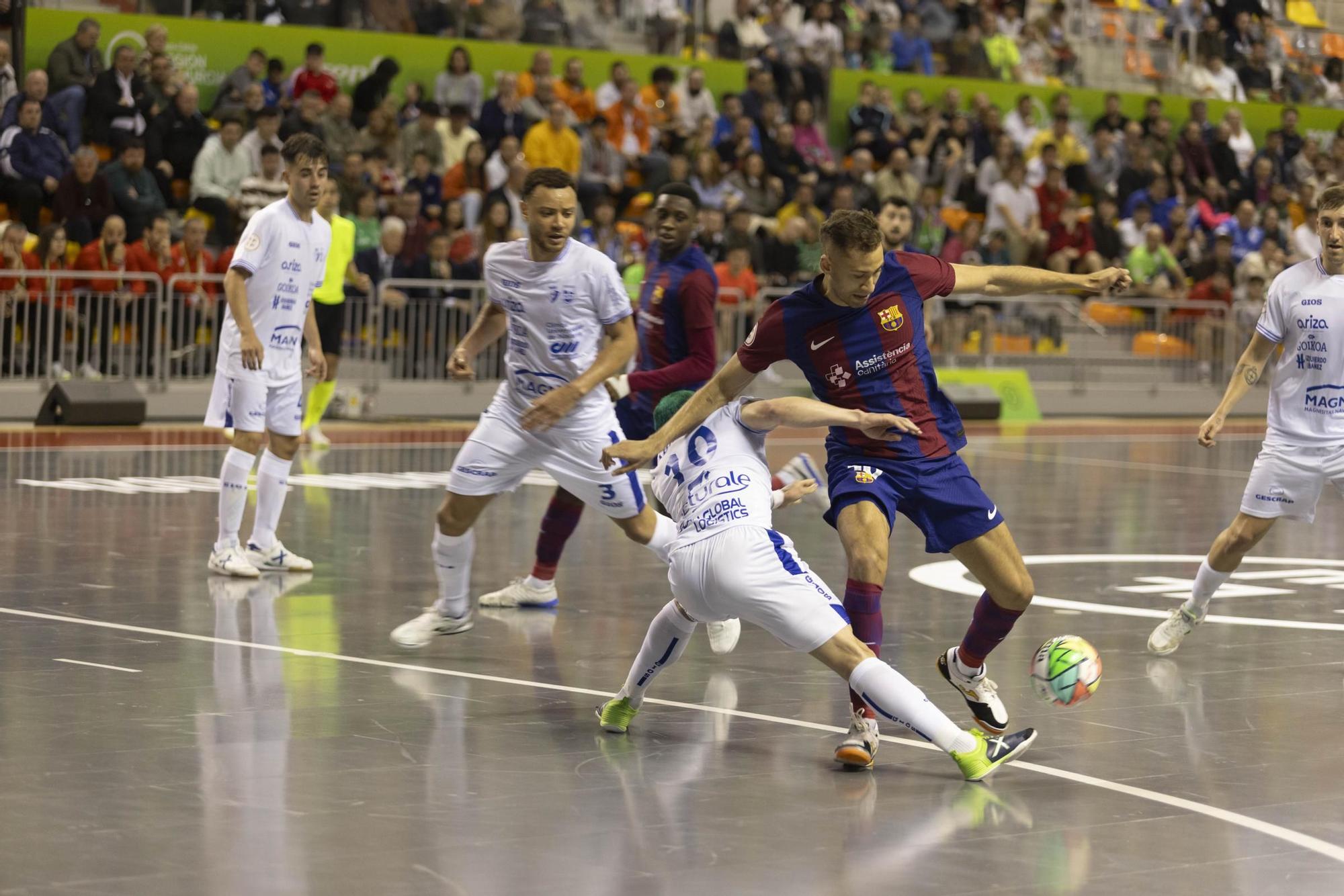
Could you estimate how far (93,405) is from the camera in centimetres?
1881

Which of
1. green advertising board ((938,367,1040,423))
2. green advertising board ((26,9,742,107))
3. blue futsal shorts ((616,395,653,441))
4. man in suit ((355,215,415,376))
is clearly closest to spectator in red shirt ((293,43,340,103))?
green advertising board ((26,9,742,107))

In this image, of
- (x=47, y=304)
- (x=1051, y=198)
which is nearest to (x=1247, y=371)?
(x=47, y=304)

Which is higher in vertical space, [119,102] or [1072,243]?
[119,102]

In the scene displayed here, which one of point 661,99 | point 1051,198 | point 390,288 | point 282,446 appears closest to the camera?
point 282,446

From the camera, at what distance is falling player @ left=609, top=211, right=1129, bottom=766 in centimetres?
701

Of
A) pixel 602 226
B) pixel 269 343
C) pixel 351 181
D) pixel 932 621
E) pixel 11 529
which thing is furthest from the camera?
pixel 602 226

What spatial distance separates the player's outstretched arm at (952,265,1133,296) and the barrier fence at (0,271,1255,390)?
1140 cm

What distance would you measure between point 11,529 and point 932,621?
6.06 meters

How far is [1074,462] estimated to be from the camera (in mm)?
19531

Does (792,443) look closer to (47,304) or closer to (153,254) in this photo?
(153,254)

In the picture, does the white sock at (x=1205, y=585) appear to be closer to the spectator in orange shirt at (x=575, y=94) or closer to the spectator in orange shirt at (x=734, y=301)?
the spectator in orange shirt at (x=734, y=301)

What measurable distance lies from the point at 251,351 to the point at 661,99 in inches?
630

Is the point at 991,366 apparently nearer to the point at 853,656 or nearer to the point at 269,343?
the point at 269,343

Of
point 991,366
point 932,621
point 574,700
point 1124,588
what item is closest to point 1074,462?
point 991,366
